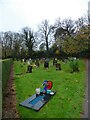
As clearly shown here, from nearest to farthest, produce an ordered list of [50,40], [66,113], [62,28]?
[66,113] → [62,28] → [50,40]

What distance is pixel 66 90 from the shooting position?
39.3 feet

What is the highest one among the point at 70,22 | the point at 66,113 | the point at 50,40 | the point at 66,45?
the point at 70,22

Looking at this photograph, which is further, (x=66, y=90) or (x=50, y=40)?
(x=50, y=40)

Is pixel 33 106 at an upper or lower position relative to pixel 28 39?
lower

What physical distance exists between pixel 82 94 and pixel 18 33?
63.2 metres

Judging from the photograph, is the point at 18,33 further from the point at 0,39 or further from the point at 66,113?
the point at 66,113

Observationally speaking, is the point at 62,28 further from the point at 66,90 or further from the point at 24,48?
the point at 66,90

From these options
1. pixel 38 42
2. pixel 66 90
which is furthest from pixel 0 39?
pixel 66 90

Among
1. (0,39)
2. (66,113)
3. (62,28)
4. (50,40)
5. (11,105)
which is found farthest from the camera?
(0,39)

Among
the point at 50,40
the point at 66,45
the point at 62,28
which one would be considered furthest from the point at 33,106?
the point at 50,40

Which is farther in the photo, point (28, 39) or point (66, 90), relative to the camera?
point (28, 39)

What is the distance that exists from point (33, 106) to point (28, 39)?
195 ft

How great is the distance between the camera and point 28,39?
219 feet

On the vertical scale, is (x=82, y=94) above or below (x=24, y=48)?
below
